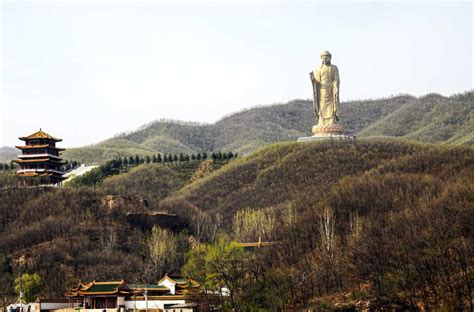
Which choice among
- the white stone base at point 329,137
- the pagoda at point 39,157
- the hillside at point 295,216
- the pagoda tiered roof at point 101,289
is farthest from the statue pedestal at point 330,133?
the pagoda tiered roof at point 101,289

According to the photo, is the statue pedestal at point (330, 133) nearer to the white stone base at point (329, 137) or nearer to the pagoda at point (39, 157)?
the white stone base at point (329, 137)

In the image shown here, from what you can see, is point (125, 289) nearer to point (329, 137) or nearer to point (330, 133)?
point (329, 137)

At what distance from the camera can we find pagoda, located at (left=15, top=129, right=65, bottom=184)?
99938 millimetres

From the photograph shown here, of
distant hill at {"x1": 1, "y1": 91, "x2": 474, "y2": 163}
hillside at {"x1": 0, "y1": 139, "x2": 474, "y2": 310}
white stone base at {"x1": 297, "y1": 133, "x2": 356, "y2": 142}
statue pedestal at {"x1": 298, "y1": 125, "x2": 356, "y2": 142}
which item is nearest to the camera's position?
hillside at {"x1": 0, "y1": 139, "x2": 474, "y2": 310}

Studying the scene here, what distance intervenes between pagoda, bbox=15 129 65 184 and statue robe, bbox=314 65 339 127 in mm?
28376

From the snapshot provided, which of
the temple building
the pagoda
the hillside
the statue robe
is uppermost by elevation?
the statue robe

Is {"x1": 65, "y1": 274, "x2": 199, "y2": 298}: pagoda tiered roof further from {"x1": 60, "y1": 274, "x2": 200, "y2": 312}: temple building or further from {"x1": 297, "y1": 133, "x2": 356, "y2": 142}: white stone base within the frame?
{"x1": 297, "y1": 133, "x2": 356, "y2": 142}: white stone base

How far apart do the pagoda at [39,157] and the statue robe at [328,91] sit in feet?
93.1

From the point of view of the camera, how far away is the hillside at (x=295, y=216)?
177 feet

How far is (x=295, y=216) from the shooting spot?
74688 mm

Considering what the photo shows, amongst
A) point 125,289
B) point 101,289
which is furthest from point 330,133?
point 101,289

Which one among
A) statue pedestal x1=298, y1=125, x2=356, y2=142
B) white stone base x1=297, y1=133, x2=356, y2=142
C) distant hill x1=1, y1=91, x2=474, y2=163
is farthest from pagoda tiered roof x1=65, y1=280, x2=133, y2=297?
distant hill x1=1, y1=91, x2=474, y2=163

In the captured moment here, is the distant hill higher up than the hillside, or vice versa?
the distant hill

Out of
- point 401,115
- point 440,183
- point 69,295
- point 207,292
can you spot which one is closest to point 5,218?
point 69,295
